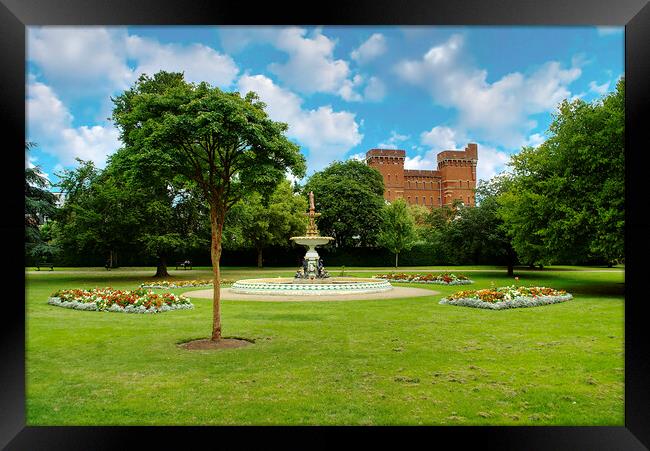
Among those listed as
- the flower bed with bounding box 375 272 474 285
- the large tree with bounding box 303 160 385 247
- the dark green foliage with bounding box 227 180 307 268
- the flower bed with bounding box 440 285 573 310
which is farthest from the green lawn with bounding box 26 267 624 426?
the large tree with bounding box 303 160 385 247

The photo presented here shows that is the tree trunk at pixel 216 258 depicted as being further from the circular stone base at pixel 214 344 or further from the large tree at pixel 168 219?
the large tree at pixel 168 219

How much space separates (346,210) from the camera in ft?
146

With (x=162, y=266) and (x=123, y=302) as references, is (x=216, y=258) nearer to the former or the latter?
(x=123, y=302)

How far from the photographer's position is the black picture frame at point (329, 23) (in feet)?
15.9

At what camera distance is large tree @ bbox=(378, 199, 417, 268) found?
3934 centimetres

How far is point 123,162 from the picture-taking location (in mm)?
9086

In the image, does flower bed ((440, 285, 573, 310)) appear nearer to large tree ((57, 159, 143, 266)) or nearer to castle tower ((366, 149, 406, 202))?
large tree ((57, 159, 143, 266))

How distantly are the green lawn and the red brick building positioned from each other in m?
69.9

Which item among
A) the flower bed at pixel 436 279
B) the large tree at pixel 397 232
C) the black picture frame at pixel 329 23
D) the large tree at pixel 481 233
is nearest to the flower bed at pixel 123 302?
the black picture frame at pixel 329 23

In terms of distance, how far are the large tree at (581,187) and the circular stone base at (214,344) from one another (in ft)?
43.1
